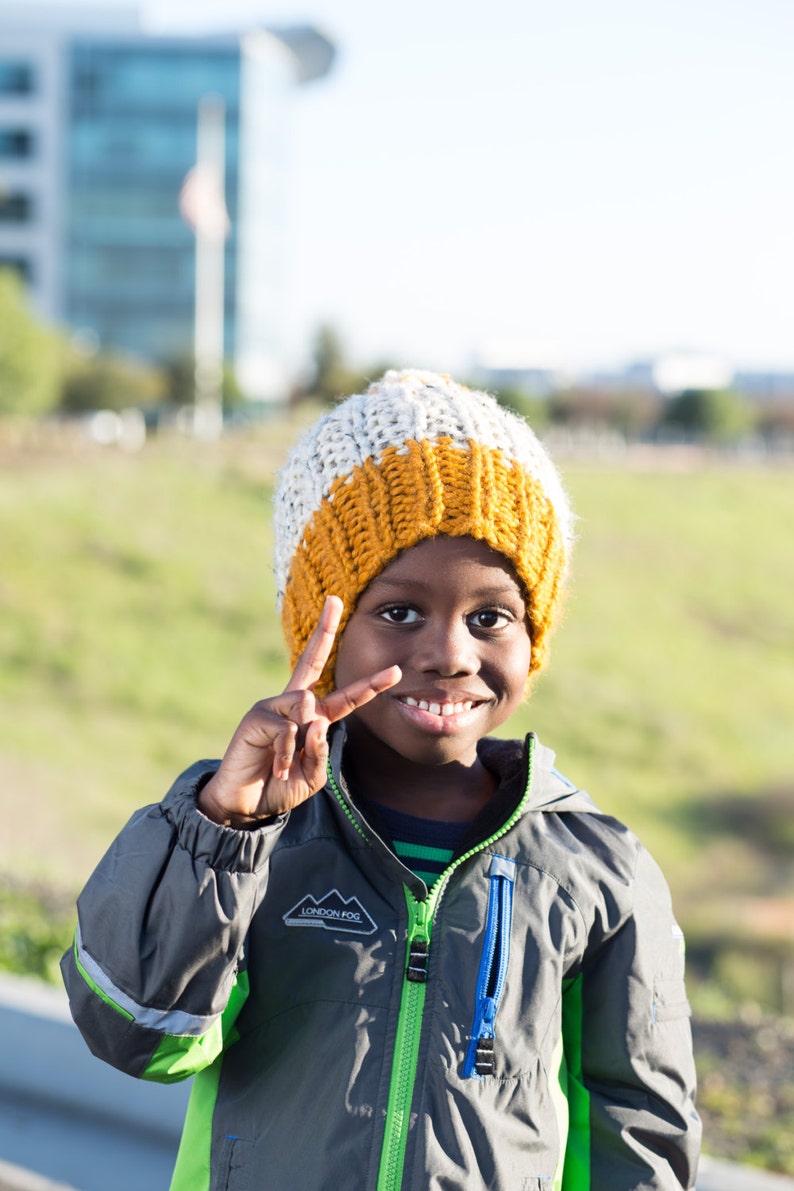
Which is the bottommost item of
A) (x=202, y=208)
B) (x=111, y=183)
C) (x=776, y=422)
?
(x=776, y=422)

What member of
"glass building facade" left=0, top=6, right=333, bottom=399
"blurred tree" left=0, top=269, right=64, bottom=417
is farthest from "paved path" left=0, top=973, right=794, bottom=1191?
"glass building facade" left=0, top=6, right=333, bottom=399

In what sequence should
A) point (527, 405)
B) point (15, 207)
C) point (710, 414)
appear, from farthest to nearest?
1. point (15, 207)
2. point (710, 414)
3. point (527, 405)

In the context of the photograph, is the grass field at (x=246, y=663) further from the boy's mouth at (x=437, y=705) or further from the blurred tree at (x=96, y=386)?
the boy's mouth at (x=437, y=705)

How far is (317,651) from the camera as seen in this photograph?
1518 millimetres

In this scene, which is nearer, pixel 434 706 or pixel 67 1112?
pixel 434 706

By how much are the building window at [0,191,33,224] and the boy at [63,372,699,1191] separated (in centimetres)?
5652

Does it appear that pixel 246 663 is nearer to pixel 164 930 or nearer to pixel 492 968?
pixel 492 968

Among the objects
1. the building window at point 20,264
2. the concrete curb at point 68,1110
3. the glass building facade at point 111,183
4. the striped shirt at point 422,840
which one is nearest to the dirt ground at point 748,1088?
the concrete curb at point 68,1110

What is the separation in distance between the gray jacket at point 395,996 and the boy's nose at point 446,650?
19cm

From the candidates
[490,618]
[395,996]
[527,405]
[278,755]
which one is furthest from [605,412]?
[278,755]

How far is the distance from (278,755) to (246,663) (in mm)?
15063

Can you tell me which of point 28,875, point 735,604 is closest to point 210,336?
point 735,604

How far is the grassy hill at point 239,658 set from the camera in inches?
503

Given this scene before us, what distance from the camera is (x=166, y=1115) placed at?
3195 millimetres
